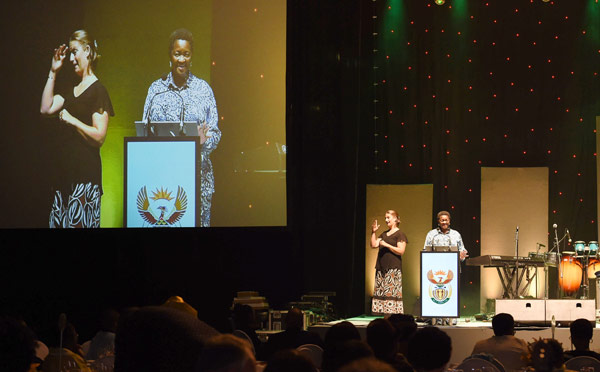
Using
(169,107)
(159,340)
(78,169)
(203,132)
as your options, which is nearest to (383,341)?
(159,340)

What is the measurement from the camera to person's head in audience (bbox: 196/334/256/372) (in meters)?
1.23

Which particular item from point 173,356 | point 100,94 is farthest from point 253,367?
point 100,94

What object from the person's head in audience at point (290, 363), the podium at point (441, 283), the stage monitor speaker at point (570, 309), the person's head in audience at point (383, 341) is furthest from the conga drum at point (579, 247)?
the person's head in audience at point (290, 363)

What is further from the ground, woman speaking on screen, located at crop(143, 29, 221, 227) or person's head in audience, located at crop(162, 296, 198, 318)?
woman speaking on screen, located at crop(143, 29, 221, 227)

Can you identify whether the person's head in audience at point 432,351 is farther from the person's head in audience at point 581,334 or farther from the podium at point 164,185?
the podium at point 164,185

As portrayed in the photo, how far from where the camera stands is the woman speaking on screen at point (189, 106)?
8945mm

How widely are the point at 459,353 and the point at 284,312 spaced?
1938 mm

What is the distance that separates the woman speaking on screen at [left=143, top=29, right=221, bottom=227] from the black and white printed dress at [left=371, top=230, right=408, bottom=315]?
2.72 m

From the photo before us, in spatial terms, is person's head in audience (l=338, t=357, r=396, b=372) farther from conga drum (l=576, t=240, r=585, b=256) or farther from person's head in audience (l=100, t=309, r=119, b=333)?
conga drum (l=576, t=240, r=585, b=256)

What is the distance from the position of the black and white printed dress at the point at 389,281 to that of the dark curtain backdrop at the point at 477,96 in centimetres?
115

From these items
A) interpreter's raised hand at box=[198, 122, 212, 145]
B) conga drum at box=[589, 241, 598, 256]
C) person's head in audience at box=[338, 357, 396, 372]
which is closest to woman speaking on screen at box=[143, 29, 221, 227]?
interpreter's raised hand at box=[198, 122, 212, 145]

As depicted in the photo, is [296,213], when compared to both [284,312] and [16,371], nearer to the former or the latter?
[284,312]

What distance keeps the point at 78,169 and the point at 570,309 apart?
5.67m

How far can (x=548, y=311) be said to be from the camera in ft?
31.0
